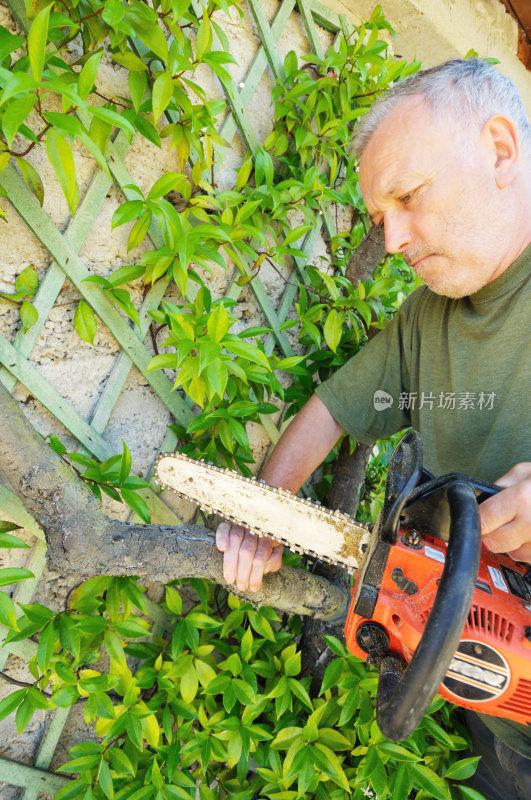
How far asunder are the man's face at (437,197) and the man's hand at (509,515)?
55 cm

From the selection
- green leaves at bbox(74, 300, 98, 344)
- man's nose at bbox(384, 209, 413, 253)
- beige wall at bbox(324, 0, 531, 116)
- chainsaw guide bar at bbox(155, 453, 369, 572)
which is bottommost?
chainsaw guide bar at bbox(155, 453, 369, 572)

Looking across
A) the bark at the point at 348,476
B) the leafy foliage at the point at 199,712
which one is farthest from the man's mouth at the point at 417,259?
the leafy foliage at the point at 199,712

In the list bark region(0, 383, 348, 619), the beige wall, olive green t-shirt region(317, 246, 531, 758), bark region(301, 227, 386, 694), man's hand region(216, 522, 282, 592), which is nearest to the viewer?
bark region(0, 383, 348, 619)

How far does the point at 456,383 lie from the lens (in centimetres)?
141

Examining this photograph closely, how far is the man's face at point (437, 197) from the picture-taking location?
119 cm

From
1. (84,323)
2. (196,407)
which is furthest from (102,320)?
(196,407)

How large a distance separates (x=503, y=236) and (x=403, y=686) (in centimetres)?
103

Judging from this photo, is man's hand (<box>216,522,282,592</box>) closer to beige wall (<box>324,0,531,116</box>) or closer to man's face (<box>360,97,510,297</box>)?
man's face (<box>360,97,510,297</box>)

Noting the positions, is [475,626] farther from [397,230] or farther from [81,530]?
[397,230]

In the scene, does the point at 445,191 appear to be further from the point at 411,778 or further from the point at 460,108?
the point at 411,778

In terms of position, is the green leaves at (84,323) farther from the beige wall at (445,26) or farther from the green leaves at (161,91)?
the beige wall at (445,26)

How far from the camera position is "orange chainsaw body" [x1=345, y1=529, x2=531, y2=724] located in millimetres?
886

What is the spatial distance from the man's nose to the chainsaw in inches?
23.4

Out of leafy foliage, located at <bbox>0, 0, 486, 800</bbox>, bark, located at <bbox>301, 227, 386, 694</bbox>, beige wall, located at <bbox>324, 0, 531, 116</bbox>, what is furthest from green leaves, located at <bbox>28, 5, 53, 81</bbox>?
beige wall, located at <bbox>324, 0, 531, 116</bbox>
